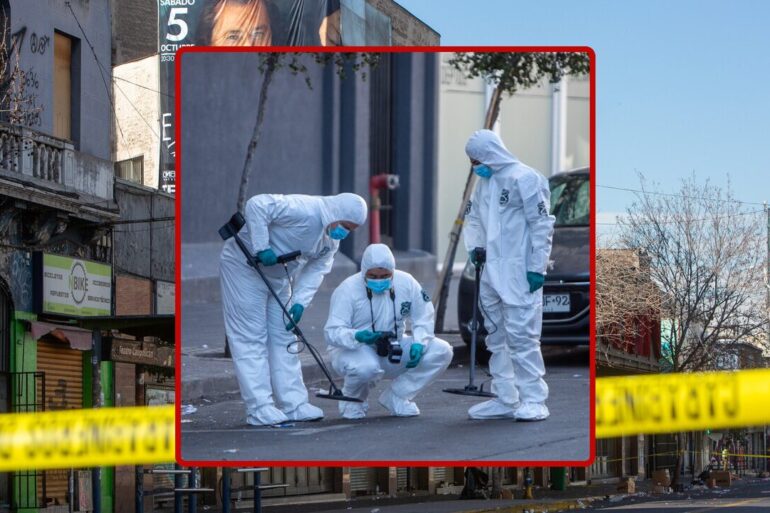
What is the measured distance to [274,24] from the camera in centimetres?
2134

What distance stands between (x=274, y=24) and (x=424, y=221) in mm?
15316

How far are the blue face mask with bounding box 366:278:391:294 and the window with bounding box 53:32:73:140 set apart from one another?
13.3m

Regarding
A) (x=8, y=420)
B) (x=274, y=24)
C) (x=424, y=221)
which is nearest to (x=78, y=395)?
(x=274, y=24)

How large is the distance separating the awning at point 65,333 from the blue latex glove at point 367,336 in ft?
35.6

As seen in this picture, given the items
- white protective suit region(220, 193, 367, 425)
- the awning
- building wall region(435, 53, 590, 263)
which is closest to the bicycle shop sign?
the awning

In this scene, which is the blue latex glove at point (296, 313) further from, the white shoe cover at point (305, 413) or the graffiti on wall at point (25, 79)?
the graffiti on wall at point (25, 79)

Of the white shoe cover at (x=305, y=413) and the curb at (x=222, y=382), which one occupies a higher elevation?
the curb at (x=222, y=382)

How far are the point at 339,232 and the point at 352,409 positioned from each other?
0.97 metres

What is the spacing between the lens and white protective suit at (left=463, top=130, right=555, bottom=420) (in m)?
6.75

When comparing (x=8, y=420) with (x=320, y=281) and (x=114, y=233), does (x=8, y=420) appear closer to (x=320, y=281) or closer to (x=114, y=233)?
(x=320, y=281)

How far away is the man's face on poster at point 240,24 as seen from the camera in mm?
20844

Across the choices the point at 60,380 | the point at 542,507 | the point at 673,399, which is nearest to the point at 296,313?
the point at 673,399

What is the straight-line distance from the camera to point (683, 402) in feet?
19.1

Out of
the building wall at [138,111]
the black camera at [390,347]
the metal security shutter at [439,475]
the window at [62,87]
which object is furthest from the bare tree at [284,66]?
the metal security shutter at [439,475]
